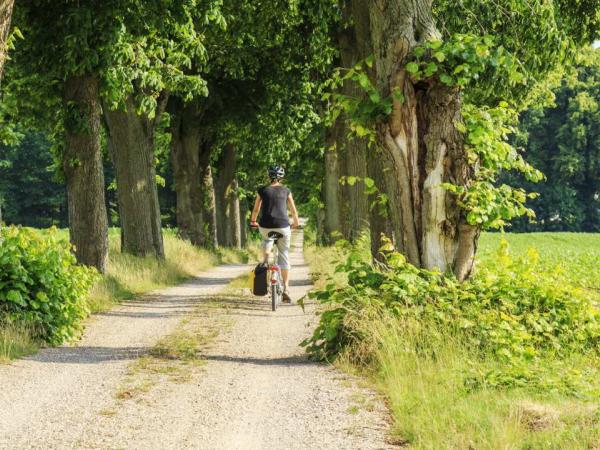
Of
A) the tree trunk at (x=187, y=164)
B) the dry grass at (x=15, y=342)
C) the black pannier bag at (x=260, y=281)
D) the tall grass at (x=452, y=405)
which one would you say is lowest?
the tall grass at (x=452, y=405)

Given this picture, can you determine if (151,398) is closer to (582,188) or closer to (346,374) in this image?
(346,374)

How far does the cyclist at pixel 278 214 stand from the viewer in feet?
43.6

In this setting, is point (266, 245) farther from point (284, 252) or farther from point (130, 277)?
point (130, 277)

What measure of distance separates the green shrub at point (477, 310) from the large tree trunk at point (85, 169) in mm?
7536

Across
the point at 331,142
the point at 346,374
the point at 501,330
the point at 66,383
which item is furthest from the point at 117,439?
the point at 331,142

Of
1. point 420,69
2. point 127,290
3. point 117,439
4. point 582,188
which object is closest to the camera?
point 117,439

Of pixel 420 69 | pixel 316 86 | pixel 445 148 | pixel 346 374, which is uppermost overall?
pixel 316 86

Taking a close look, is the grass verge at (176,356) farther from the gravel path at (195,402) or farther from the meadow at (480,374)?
the meadow at (480,374)

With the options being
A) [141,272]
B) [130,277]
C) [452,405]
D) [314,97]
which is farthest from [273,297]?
[314,97]

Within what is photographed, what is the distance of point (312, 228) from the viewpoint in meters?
77.1

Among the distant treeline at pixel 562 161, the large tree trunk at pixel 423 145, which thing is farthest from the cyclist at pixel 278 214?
the distant treeline at pixel 562 161

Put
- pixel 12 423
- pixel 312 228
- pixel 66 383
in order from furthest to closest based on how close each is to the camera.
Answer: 1. pixel 312 228
2. pixel 66 383
3. pixel 12 423

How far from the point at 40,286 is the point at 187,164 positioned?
19.5m

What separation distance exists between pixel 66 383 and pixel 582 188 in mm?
67852
